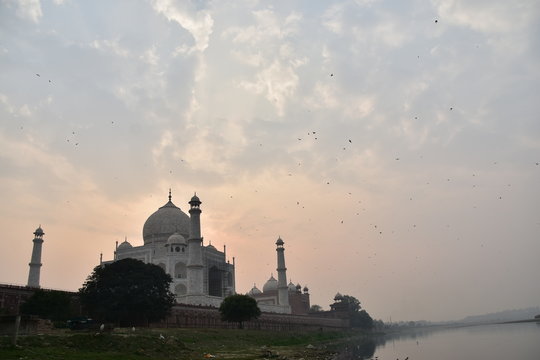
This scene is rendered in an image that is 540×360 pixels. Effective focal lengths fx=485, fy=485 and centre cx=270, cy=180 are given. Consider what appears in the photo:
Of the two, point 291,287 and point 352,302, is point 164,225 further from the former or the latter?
point 352,302

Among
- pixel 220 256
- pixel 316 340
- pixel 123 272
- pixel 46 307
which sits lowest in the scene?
pixel 316 340

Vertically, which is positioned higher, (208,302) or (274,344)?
(208,302)

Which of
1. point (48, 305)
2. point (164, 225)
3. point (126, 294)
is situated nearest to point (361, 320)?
point (164, 225)

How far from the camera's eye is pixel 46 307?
123ft

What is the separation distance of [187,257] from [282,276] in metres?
21.0

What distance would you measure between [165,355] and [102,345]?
129 inches

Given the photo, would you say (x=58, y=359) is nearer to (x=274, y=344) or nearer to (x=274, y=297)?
(x=274, y=344)

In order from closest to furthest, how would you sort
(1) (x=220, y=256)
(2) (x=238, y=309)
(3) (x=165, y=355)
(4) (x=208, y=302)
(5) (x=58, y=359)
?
(5) (x=58, y=359), (3) (x=165, y=355), (2) (x=238, y=309), (4) (x=208, y=302), (1) (x=220, y=256)

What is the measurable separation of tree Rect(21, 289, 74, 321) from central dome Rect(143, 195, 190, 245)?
29137 mm

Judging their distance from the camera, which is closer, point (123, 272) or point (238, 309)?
point (123, 272)

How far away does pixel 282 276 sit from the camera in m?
79.6

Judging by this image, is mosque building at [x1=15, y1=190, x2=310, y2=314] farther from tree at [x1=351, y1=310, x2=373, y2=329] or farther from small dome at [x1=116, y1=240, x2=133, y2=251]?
tree at [x1=351, y1=310, x2=373, y2=329]

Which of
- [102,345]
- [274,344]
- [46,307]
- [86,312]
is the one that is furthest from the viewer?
[274,344]

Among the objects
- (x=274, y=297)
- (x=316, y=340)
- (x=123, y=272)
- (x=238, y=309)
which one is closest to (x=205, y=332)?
(x=123, y=272)
